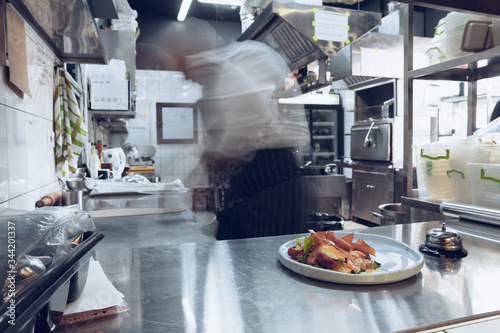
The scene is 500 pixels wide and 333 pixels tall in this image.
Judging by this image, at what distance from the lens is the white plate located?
24.8 inches

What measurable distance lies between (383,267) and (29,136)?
4.81 feet

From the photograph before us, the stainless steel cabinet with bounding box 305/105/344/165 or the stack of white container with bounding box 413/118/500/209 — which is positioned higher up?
the stainless steel cabinet with bounding box 305/105/344/165

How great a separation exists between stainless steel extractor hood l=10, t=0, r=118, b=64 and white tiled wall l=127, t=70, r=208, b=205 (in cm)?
498

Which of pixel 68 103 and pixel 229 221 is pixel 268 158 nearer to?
pixel 229 221

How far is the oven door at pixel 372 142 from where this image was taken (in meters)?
4.78

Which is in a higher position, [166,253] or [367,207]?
[166,253]

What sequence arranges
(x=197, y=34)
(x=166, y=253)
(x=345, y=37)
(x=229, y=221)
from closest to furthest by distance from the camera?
(x=166, y=253) < (x=345, y=37) < (x=229, y=221) < (x=197, y=34)

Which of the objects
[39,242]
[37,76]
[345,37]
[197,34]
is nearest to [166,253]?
[39,242]

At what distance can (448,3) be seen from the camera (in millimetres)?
567

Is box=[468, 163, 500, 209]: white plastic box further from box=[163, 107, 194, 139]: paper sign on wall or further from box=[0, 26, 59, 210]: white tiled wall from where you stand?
box=[163, 107, 194, 139]: paper sign on wall

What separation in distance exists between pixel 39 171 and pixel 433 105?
197 inches

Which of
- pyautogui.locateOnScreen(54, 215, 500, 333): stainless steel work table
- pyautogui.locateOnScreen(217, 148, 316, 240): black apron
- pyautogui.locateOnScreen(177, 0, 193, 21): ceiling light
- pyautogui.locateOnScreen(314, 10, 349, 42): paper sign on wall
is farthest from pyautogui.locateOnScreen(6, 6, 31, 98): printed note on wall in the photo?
pyautogui.locateOnScreen(177, 0, 193, 21): ceiling light

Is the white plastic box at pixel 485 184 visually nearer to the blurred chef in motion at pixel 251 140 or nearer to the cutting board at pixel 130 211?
the blurred chef in motion at pixel 251 140

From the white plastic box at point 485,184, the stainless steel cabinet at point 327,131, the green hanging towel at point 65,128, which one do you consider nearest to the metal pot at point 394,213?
the white plastic box at point 485,184
